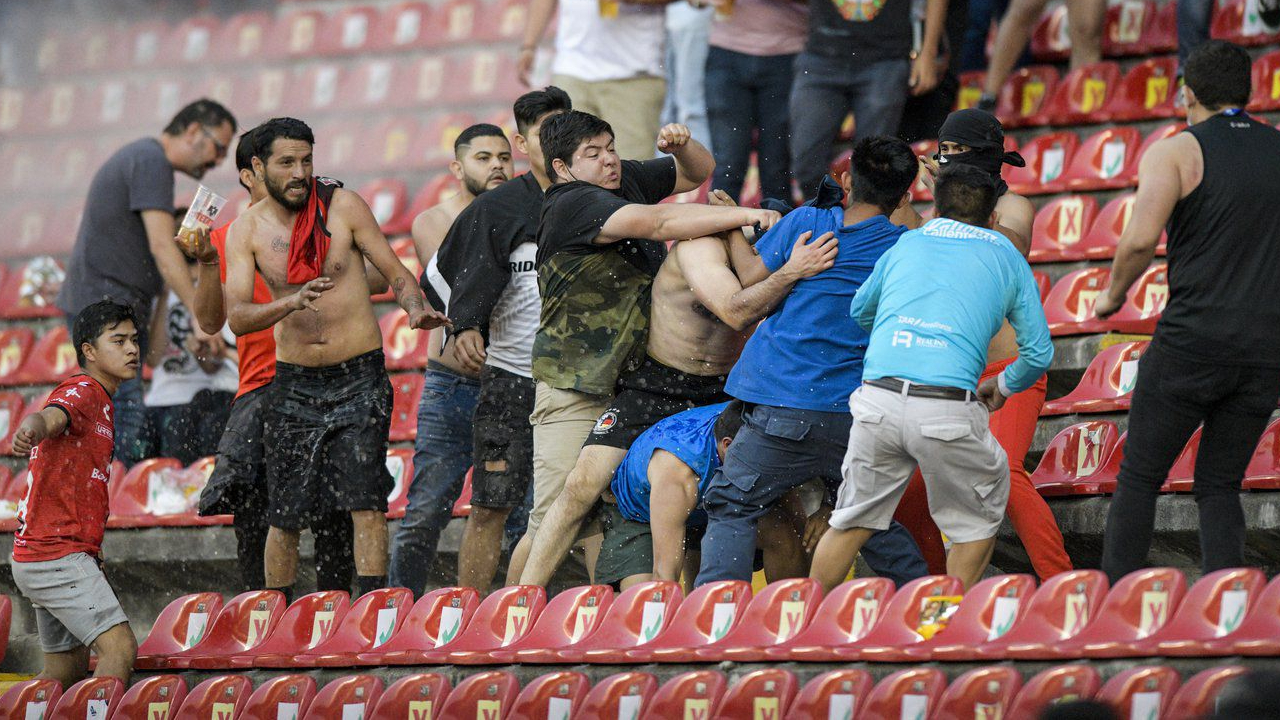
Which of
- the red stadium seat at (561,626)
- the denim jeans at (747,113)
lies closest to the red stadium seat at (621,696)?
the red stadium seat at (561,626)

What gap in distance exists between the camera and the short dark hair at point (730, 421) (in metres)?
5.51

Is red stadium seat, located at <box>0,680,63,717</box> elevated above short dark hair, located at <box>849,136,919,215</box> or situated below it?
below

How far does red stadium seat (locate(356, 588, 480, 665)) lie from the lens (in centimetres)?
602

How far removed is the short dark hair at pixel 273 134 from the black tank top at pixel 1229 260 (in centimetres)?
306

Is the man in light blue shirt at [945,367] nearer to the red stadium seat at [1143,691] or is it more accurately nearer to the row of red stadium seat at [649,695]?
the row of red stadium seat at [649,695]

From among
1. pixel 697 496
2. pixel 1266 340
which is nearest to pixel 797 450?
pixel 697 496

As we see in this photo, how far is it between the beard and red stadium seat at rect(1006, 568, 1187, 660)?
3.02 metres

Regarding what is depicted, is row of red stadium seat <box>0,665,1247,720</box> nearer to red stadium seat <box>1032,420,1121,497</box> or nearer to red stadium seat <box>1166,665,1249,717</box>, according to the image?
red stadium seat <box>1166,665,1249,717</box>

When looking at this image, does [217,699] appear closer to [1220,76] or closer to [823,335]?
[823,335]

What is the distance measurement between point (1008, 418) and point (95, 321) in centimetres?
316

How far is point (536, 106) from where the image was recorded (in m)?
6.57

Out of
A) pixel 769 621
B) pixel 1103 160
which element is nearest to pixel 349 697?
pixel 769 621

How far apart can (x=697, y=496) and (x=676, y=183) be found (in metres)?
1.22

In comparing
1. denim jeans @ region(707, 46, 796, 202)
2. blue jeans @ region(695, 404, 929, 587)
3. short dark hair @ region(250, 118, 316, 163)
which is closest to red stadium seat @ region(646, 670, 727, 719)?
blue jeans @ region(695, 404, 929, 587)
